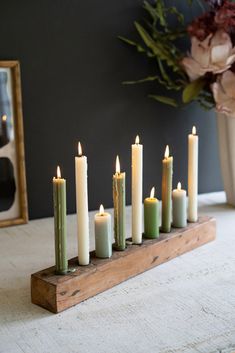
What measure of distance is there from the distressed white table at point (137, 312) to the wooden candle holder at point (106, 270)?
0.4 inches

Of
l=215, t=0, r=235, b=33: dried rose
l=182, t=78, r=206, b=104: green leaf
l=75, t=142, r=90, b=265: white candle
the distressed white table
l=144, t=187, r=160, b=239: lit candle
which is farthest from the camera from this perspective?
l=182, t=78, r=206, b=104: green leaf

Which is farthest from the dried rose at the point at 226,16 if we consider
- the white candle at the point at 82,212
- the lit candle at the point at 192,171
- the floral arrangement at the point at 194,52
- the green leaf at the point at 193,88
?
the white candle at the point at 82,212

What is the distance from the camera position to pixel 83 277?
66 cm

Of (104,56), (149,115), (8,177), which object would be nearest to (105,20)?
(104,56)

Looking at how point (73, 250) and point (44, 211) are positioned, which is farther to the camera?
point (44, 211)

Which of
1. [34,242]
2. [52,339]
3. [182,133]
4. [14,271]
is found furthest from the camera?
[182,133]

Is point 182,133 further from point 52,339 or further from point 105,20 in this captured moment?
point 52,339

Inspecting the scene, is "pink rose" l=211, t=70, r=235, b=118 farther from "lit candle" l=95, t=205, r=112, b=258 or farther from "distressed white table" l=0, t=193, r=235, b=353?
"lit candle" l=95, t=205, r=112, b=258

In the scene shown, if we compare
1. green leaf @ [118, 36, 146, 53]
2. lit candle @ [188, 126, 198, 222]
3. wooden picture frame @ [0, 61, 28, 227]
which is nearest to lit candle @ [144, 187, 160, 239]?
lit candle @ [188, 126, 198, 222]

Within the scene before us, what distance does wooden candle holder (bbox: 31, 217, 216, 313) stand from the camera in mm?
644

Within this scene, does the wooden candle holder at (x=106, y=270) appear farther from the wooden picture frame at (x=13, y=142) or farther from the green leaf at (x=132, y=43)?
the green leaf at (x=132, y=43)

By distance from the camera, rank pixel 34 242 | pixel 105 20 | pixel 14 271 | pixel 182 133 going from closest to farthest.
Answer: pixel 14 271 < pixel 34 242 < pixel 105 20 < pixel 182 133

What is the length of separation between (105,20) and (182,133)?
322 mm

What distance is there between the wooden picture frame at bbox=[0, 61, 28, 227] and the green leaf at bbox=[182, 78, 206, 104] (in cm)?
35
